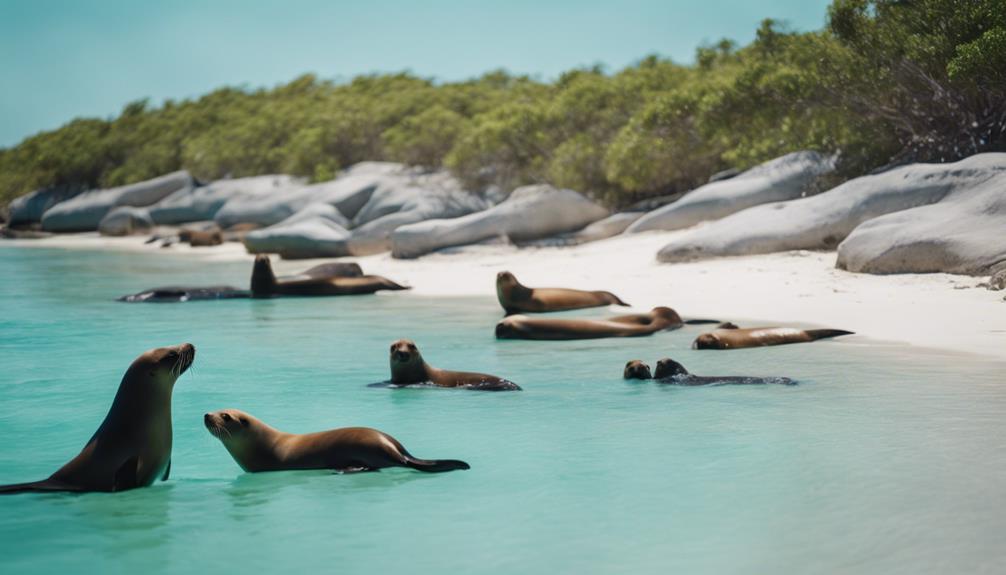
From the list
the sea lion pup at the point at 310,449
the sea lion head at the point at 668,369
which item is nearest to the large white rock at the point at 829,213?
the sea lion head at the point at 668,369

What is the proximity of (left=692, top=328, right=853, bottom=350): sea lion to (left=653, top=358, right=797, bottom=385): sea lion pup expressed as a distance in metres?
1.46

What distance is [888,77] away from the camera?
62.5 ft

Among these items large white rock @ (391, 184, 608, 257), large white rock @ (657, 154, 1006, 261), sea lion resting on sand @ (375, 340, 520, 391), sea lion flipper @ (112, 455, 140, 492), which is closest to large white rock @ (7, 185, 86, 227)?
large white rock @ (391, 184, 608, 257)

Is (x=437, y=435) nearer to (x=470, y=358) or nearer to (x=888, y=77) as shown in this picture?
(x=470, y=358)

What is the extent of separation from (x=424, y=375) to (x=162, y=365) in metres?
3.30

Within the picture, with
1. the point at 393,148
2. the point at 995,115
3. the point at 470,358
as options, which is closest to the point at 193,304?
the point at 470,358

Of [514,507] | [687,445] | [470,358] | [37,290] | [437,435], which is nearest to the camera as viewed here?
[514,507]

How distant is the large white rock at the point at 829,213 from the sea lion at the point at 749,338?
6072 mm

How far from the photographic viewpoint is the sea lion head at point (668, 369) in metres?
8.94

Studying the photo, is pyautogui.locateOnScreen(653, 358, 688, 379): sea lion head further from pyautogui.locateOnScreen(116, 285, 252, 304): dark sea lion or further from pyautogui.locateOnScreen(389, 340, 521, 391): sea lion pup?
pyautogui.locateOnScreen(116, 285, 252, 304): dark sea lion

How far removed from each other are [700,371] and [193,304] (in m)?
9.00

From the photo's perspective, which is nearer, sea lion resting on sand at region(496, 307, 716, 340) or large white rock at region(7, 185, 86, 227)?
sea lion resting on sand at region(496, 307, 716, 340)

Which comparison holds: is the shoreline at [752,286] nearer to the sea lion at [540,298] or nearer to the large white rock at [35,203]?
the sea lion at [540,298]

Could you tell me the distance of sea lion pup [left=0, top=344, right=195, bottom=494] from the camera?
587 centimetres
